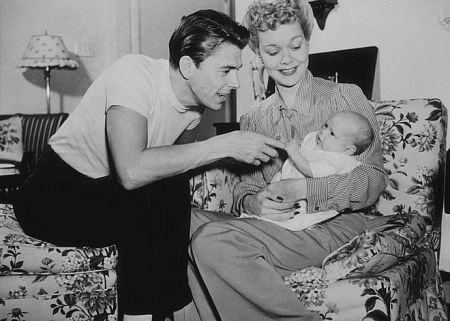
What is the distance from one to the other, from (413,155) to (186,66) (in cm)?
86

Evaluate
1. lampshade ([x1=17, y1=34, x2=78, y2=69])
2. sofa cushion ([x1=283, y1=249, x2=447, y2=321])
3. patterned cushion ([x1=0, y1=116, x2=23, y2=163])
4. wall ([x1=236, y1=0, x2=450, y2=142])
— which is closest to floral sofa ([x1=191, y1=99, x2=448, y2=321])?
sofa cushion ([x1=283, y1=249, x2=447, y2=321])

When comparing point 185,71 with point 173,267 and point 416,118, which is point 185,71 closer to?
point 173,267

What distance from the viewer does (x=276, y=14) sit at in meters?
1.74

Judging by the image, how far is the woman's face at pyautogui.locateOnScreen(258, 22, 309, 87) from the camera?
1758 mm

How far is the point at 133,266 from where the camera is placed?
1482 mm

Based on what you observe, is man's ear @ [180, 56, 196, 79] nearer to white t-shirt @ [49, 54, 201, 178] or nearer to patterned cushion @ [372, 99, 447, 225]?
white t-shirt @ [49, 54, 201, 178]

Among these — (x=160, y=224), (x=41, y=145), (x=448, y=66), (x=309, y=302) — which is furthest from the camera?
(x=41, y=145)

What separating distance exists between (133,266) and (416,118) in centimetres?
111

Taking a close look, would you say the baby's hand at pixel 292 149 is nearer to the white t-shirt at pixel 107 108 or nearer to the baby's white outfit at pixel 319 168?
the baby's white outfit at pixel 319 168

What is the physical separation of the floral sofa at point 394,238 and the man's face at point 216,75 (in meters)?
0.33

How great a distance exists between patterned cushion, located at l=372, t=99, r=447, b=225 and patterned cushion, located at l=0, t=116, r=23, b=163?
3.11 meters

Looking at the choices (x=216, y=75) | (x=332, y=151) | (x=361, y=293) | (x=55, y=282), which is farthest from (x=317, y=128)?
(x=55, y=282)

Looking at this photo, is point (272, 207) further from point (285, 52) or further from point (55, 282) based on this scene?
point (55, 282)

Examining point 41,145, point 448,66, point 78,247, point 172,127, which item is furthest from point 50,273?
point 41,145
